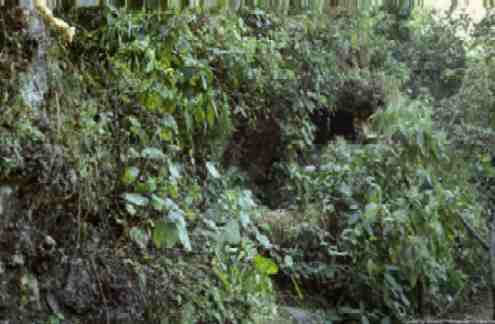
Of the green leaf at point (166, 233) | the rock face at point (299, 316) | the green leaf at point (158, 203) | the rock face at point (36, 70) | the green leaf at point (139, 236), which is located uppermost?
the rock face at point (36, 70)

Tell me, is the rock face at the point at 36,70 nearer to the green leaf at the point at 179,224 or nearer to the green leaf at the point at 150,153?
the green leaf at the point at 150,153

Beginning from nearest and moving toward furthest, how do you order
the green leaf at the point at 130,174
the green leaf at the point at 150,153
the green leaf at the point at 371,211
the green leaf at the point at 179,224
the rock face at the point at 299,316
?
the green leaf at the point at 179,224, the green leaf at the point at 130,174, the green leaf at the point at 150,153, the rock face at the point at 299,316, the green leaf at the point at 371,211

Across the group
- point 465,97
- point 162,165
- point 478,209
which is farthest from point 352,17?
point 162,165

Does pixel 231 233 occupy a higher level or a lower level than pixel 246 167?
higher

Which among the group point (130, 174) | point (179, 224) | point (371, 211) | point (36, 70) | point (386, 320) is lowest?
point (386, 320)

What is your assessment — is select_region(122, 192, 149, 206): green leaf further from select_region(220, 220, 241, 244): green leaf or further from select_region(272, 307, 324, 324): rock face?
select_region(272, 307, 324, 324): rock face

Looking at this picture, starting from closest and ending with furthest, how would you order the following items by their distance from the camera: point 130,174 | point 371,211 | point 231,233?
1. point 130,174
2. point 231,233
3. point 371,211

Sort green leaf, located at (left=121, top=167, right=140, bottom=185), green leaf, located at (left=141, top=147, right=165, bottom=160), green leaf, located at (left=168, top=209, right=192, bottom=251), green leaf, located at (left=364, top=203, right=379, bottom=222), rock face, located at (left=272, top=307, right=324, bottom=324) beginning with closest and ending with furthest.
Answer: green leaf, located at (left=168, top=209, right=192, bottom=251)
green leaf, located at (left=121, top=167, right=140, bottom=185)
green leaf, located at (left=141, top=147, right=165, bottom=160)
rock face, located at (left=272, top=307, right=324, bottom=324)
green leaf, located at (left=364, top=203, right=379, bottom=222)

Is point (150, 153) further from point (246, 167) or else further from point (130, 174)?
point (246, 167)

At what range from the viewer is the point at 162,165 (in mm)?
2822

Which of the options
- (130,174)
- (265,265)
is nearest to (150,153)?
(130,174)

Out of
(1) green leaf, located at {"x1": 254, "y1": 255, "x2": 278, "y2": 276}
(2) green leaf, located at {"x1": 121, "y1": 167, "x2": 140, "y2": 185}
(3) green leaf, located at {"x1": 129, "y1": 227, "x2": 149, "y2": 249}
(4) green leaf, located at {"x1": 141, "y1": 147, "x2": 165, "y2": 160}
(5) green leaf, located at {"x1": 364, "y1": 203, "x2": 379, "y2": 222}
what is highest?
(4) green leaf, located at {"x1": 141, "y1": 147, "x2": 165, "y2": 160}

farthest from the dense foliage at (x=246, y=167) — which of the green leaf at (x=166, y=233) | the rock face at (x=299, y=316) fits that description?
the rock face at (x=299, y=316)


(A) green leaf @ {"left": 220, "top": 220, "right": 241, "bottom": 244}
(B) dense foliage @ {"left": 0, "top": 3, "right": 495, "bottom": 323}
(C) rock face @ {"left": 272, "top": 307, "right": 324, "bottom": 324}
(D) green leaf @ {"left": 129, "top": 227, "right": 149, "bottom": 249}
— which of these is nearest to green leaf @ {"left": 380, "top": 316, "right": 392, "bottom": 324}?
(B) dense foliage @ {"left": 0, "top": 3, "right": 495, "bottom": 323}
